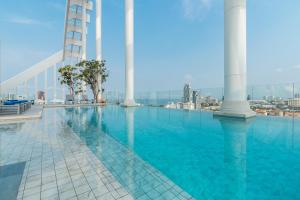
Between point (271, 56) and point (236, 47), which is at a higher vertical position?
point (271, 56)

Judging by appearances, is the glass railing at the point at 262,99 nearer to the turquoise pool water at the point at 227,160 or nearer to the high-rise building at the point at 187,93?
the high-rise building at the point at 187,93

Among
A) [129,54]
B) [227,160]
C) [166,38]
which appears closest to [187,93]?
[129,54]

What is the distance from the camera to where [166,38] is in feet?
72.4

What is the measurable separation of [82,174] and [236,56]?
279 inches

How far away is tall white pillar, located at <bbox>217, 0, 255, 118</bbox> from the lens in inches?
267

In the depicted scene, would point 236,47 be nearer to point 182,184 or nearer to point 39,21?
point 182,184

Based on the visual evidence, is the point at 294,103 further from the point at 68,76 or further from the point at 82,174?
the point at 68,76

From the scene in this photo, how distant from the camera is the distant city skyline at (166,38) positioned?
33.6 feet

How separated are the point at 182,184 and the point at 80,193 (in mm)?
1288

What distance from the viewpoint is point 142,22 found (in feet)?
66.6

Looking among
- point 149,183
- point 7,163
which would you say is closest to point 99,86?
point 7,163

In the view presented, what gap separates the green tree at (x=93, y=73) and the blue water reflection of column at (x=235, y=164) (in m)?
15.4

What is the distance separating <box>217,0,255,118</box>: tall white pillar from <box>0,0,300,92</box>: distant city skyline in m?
2.73

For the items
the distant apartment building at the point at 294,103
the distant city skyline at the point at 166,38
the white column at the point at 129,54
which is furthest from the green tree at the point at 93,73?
the distant apartment building at the point at 294,103
